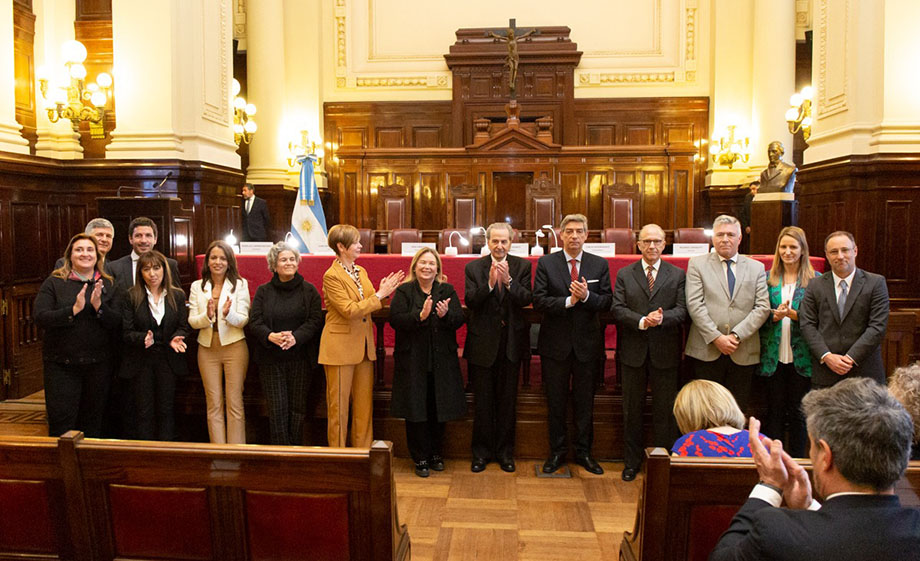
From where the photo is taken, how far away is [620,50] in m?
12.5

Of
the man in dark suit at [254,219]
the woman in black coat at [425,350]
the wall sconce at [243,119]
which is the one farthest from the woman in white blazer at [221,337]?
the wall sconce at [243,119]

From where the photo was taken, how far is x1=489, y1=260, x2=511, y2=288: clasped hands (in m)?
3.97

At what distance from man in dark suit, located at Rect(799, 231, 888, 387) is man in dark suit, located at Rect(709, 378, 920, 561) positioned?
2503mm

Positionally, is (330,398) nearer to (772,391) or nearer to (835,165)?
(772,391)

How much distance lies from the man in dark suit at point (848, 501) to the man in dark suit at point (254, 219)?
8395 mm

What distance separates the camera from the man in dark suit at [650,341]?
3.96 metres

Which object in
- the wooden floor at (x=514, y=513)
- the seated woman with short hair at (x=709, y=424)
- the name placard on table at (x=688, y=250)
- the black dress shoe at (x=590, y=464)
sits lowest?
the wooden floor at (x=514, y=513)

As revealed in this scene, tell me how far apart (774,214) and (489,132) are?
564 centimetres

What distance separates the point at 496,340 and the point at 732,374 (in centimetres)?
146

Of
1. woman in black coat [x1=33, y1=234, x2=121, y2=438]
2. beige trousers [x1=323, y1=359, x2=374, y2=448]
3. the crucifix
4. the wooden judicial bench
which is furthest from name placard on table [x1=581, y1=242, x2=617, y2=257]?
the crucifix

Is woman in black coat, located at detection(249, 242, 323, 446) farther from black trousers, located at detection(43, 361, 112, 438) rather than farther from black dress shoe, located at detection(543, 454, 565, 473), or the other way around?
black dress shoe, located at detection(543, 454, 565, 473)

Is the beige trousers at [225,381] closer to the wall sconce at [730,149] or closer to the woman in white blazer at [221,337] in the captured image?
the woman in white blazer at [221,337]

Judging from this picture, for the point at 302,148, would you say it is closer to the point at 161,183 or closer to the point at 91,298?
the point at 161,183

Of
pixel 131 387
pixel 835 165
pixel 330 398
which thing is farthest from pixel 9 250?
pixel 835 165
